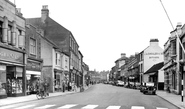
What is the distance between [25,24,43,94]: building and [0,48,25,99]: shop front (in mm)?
1770

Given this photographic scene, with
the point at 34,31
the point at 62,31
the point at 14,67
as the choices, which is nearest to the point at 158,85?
the point at 62,31

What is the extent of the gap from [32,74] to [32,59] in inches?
70.0

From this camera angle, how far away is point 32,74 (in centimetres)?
2897

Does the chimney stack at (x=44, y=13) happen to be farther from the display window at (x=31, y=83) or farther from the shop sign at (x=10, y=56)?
the shop sign at (x=10, y=56)

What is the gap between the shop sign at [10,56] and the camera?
2194cm

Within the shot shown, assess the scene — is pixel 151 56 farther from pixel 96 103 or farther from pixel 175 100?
pixel 96 103

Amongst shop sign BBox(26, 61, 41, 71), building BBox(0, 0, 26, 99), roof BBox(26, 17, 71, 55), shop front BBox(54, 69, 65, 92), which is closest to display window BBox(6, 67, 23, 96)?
building BBox(0, 0, 26, 99)

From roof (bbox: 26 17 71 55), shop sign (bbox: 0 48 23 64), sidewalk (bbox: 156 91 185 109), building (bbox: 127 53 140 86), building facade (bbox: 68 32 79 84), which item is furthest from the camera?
building (bbox: 127 53 140 86)

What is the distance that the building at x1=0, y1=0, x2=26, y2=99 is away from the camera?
22.2 metres

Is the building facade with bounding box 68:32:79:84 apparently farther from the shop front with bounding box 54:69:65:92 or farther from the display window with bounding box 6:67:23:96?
the display window with bounding box 6:67:23:96

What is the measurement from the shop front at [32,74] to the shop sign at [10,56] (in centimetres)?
230

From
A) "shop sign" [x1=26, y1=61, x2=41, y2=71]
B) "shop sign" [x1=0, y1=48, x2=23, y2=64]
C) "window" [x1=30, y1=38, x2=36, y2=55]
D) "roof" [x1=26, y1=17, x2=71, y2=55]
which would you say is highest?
"roof" [x1=26, y1=17, x2=71, y2=55]

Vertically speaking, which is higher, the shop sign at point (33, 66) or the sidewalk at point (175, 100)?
the shop sign at point (33, 66)

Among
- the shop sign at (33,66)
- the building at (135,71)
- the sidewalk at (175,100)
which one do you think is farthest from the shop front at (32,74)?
the building at (135,71)
